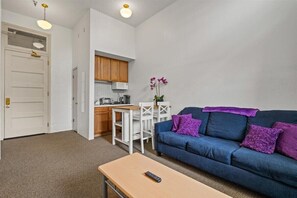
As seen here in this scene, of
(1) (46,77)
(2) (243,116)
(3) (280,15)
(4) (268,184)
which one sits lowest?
(4) (268,184)

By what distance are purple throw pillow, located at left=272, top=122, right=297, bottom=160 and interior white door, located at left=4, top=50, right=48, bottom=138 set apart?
208 inches

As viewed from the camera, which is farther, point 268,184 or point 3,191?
point 3,191

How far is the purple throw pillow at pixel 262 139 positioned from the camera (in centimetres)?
170

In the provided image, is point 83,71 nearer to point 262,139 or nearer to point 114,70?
point 114,70

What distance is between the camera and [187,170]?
215cm

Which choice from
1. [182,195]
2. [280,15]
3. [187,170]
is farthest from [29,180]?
[280,15]

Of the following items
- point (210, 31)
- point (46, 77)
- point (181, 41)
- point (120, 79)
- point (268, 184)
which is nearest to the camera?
point (268, 184)

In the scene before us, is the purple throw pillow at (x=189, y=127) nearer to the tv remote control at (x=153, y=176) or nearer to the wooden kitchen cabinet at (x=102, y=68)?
the tv remote control at (x=153, y=176)

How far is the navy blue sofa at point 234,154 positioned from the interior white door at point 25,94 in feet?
12.0

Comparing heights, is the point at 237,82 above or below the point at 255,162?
above

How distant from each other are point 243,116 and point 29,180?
3.26 m

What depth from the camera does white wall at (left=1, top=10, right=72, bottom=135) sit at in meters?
4.29

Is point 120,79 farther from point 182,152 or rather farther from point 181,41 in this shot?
point 182,152

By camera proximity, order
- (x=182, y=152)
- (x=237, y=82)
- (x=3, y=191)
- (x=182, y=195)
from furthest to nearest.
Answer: (x=237, y=82)
(x=182, y=152)
(x=3, y=191)
(x=182, y=195)
